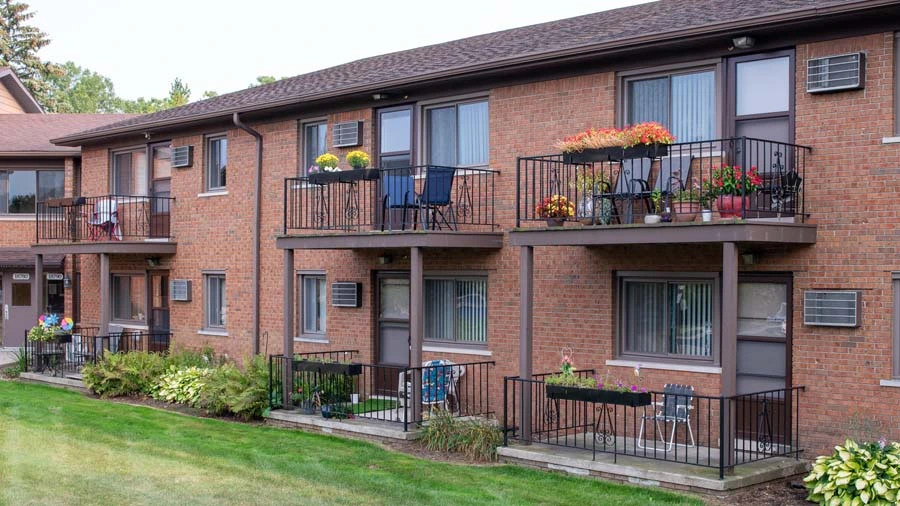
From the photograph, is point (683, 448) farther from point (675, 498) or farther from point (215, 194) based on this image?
point (215, 194)

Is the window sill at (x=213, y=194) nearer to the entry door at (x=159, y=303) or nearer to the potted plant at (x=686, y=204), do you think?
the entry door at (x=159, y=303)

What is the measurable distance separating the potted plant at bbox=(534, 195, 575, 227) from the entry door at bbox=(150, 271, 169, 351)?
1056 centimetres

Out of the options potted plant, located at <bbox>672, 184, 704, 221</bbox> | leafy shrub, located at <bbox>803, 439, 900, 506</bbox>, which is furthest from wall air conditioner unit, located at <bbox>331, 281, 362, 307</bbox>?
leafy shrub, located at <bbox>803, 439, 900, 506</bbox>

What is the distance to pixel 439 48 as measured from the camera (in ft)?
63.2

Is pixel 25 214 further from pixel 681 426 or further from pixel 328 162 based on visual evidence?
pixel 681 426

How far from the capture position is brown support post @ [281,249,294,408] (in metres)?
16.0

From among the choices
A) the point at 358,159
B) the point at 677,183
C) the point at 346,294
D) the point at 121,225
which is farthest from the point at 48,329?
the point at 677,183

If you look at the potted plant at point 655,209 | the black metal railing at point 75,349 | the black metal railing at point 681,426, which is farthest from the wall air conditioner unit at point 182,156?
the potted plant at point 655,209

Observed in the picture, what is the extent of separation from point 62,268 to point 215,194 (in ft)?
26.5

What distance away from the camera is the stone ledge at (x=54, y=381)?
65.6ft

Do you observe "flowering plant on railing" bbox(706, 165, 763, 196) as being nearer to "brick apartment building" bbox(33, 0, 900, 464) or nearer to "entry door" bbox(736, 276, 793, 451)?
"brick apartment building" bbox(33, 0, 900, 464)

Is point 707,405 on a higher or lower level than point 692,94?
lower

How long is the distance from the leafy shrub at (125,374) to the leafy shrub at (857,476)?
12.1m

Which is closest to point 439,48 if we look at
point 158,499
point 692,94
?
point 692,94
